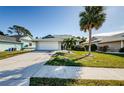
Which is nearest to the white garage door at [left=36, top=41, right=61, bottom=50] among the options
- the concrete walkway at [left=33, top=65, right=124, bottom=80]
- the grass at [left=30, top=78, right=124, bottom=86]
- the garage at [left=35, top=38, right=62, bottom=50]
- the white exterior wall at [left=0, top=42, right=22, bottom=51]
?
the garage at [left=35, top=38, right=62, bottom=50]

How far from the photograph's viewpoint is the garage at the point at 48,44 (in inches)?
966

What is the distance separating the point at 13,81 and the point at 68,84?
2.16 m

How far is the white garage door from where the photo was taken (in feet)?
80.8

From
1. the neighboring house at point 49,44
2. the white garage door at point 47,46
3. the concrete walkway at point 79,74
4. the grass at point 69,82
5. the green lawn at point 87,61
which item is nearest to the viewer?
the grass at point 69,82

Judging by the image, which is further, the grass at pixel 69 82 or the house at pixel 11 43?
the house at pixel 11 43

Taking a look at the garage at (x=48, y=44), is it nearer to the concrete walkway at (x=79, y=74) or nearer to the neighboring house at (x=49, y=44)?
the neighboring house at (x=49, y=44)

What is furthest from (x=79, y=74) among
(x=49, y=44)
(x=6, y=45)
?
(x=6, y=45)

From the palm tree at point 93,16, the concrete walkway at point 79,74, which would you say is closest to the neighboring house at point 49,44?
the palm tree at point 93,16

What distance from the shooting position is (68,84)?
5.59 meters

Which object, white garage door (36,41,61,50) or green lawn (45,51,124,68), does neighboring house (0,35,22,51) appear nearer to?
white garage door (36,41,61,50)

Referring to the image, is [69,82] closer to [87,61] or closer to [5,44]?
[87,61]
